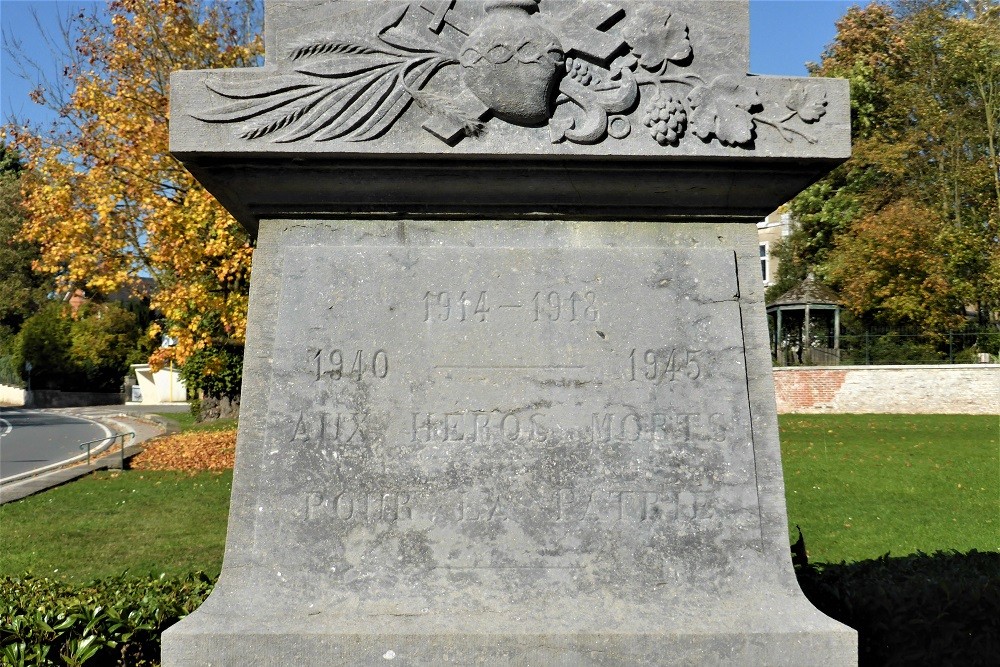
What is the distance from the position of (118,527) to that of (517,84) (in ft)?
30.9

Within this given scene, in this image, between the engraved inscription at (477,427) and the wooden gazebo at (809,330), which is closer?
the engraved inscription at (477,427)

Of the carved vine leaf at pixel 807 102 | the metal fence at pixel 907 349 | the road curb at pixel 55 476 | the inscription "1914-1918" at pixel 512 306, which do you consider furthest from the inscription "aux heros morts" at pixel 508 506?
the metal fence at pixel 907 349

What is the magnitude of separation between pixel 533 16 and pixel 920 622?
298 cm

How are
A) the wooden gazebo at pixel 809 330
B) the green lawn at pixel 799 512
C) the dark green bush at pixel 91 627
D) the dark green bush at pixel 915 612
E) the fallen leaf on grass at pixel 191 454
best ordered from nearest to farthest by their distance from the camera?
1. the dark green bush at pixel 91 627
2. the dark green bush at pixel 915 612
3. the green lawn at pixel 799 512
4. the fallen leaf on grass at pixel 191 454
5. the wooden gazebo at pixel 809 330

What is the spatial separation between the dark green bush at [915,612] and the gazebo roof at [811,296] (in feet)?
92.7

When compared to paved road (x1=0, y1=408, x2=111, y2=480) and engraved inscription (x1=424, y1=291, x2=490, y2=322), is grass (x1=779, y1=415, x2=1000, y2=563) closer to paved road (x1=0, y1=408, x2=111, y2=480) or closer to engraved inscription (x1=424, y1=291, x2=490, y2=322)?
engraved inscription (x1=424, y1=291, x2=490, y2=322)

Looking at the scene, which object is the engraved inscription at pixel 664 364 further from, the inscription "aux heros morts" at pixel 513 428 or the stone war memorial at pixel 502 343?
the inscription "aux heros morts" at pixel 513 428

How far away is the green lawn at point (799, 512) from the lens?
29.1ft

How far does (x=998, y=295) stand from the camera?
30500 millimetres

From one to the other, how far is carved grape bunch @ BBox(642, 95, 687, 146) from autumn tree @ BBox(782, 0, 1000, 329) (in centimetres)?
2943

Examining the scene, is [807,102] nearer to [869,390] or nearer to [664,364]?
[664,364]

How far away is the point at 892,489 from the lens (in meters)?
12.8

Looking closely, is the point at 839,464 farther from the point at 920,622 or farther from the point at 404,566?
the point at 404,566

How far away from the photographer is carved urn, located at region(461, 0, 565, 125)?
3.00 meters
